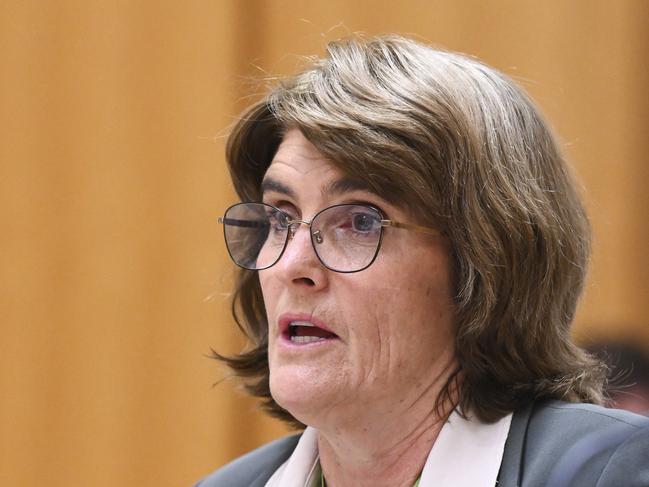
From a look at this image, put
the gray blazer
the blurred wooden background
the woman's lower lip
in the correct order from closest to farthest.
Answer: the gray blazer → the woman's lower lip → the blurred wooden background

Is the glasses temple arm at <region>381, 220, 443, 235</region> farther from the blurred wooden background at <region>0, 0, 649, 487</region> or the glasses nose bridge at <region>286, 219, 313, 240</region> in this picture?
the blurred wooden background at <region>0, 0, 649, 487</region>

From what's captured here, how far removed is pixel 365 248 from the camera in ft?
5.06

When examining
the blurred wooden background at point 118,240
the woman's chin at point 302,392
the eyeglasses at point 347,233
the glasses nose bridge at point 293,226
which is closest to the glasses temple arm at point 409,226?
the eyeglasses at point 347,233

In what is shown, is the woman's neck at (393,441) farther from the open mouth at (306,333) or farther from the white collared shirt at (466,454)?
the open mouth at (306,333)

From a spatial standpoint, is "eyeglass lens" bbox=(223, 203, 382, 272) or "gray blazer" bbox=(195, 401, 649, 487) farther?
"eyeglass lens" bbox=(223, 203, 382, 272)

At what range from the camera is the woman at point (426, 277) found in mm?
1511

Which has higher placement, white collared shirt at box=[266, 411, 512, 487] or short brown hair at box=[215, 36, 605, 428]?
short brown hair at box=[215, 36, 605, 428]

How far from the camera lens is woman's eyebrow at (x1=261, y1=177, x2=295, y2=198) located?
1613 millimetres

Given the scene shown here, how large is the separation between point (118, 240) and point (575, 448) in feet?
5.87

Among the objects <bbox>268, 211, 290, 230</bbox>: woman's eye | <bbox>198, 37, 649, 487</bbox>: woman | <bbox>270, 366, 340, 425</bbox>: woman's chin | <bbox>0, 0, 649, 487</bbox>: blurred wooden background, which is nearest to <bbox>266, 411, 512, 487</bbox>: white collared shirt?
<bbox>198, 37, 649, 487</bbox>: woman

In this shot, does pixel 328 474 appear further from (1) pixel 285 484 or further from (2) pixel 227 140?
(2) pixel 227 140

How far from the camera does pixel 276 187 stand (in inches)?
64.6

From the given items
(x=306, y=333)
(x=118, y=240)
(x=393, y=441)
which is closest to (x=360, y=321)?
(x=306, y=333)

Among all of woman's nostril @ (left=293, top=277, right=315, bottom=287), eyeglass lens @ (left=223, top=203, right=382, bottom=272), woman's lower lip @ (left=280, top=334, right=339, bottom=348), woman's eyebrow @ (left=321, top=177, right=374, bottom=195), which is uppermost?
woman's eyebrow @ (left=321, top=177, right=374, bottom=195)
